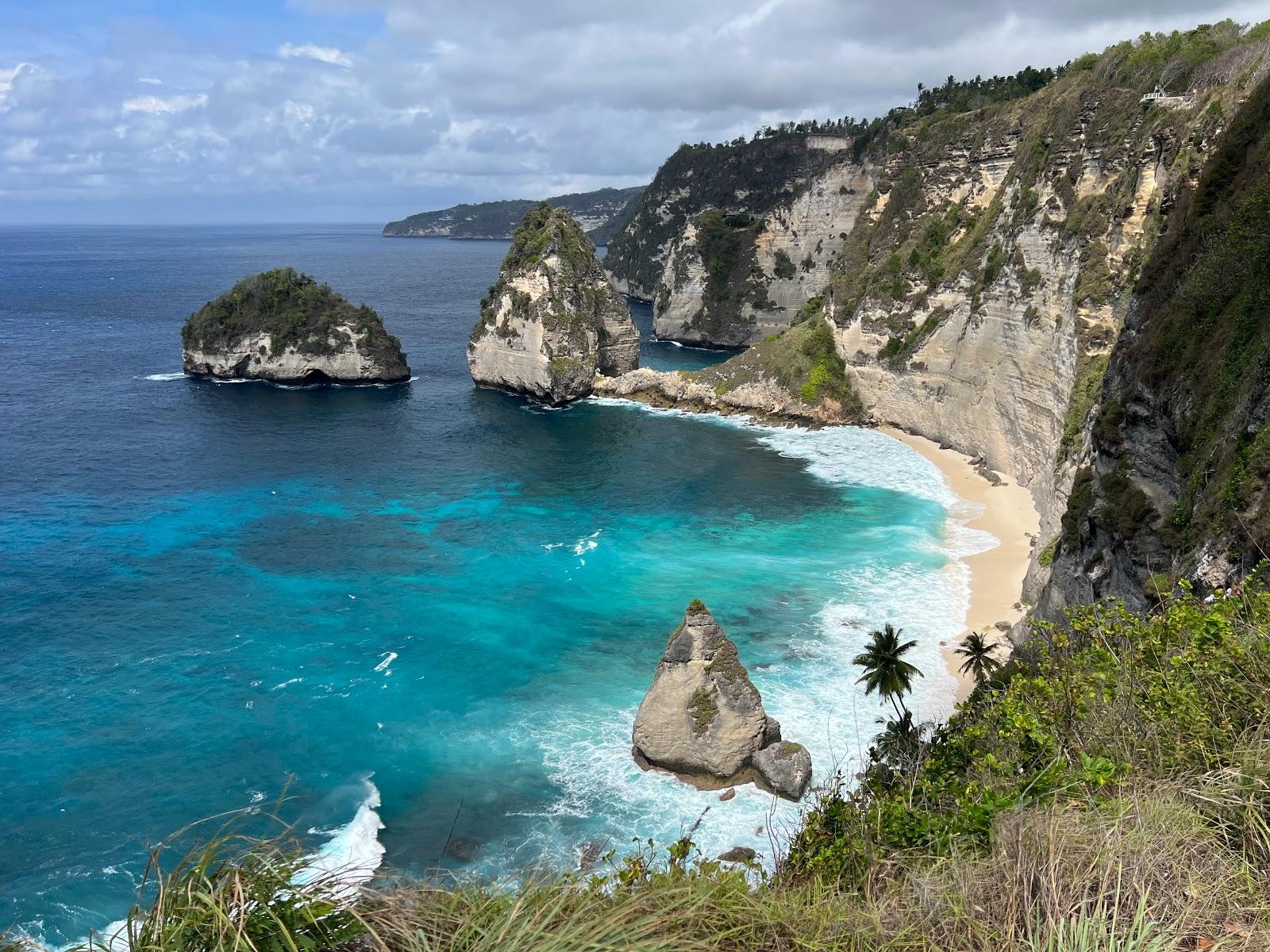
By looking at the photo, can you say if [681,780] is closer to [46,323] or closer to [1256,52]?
[1256,52]

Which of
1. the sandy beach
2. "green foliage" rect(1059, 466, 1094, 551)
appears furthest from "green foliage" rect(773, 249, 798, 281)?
"green foliage" rect(1059, 466, 1094, 551)

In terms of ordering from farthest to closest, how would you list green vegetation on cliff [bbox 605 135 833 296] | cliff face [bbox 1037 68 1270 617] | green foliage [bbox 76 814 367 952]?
green vegetation on cliff [bbox 605 135 833 296], cliff face [bbox 1037 68 1270 617], green foliage [bbox 76 814 367 952]

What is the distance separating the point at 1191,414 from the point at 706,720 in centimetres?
1640

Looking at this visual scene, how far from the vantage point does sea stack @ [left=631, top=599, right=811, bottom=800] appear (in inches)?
1081

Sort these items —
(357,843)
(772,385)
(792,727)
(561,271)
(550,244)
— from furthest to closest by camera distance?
(550,244), (561,271), (772,385), (792,727), (357,843)

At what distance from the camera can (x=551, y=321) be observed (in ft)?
264

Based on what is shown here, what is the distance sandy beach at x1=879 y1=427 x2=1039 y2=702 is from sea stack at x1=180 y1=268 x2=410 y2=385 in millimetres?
52659

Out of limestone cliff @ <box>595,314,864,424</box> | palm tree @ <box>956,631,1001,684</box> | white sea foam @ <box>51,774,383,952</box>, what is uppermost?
limestone cliff @ <box>595,314,864,424</box>

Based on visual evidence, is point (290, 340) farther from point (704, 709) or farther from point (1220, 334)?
point (1220, 334)

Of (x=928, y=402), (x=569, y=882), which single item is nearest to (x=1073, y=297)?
(x=928, y=402)

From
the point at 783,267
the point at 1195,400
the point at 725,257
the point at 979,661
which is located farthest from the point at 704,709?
the point at 725,257

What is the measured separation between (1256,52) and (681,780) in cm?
4367

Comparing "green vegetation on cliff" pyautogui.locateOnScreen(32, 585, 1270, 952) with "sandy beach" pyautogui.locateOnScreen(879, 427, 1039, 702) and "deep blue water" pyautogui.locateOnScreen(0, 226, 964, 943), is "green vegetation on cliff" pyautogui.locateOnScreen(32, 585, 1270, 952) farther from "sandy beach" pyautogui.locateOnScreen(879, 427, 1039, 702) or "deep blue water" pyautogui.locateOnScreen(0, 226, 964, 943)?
"sandy beach" pyautogui.locateOnScreen(879, 427, 1039, 702)

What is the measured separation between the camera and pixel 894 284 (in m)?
69.2
